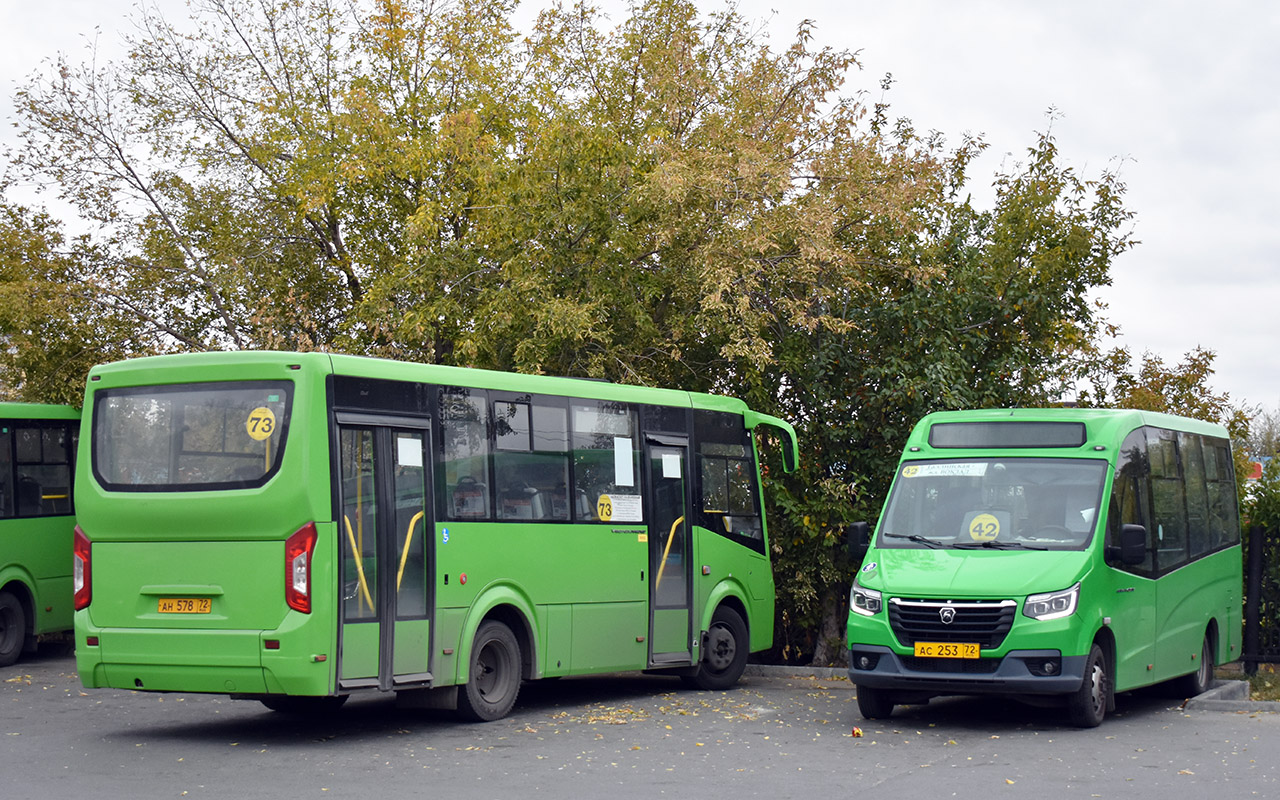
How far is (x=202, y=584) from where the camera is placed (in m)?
11.0

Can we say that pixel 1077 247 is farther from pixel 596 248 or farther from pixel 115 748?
pixel 115 748

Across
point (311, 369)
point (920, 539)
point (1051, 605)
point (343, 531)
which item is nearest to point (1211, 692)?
point (1051, 605)

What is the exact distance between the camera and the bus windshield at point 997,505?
12.4 metres

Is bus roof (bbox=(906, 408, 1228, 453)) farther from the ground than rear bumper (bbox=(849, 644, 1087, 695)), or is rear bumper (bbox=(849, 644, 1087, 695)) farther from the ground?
bus roof (bbox=(906, 408, 1228, 453))

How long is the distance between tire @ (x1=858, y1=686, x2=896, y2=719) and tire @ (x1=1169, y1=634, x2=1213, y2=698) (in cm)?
347

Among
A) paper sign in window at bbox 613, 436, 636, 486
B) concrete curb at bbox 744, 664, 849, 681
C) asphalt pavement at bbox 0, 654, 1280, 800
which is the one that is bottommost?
concrete curb at bbox 744, 664, 849, 681

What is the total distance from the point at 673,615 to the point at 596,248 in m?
5.34

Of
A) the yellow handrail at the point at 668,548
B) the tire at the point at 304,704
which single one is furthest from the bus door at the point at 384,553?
the yellow handrail at the point at 668,548

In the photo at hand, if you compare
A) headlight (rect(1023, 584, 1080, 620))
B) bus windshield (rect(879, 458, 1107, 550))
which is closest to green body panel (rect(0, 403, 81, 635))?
bus windshield (rect(879, 458, 1107, 550))

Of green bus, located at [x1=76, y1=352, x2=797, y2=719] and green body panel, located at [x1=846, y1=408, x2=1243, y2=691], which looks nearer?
green bus, located at [x1=76, y1=352, x2=797, y2=719]

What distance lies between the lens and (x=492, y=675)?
13.0m

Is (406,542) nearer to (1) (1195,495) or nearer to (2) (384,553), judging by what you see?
(2) (384,553)

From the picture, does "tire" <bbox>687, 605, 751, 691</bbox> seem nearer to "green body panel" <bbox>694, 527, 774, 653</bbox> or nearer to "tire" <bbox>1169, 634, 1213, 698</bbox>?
"green body panel" <bbox>694, 527, 774, 653</bbox>

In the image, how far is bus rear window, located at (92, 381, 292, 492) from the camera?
11.0m
